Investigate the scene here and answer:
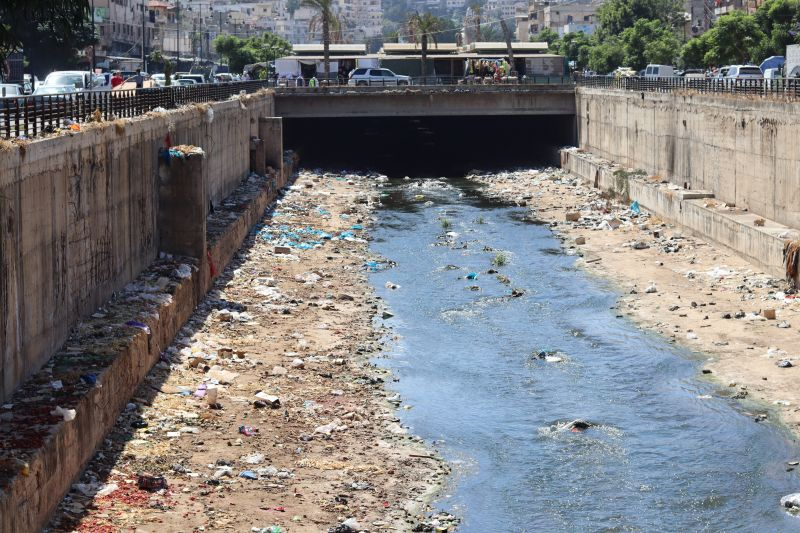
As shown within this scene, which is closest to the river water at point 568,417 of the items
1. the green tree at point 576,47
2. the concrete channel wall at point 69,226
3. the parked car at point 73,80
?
the concrete channel wall at point 69,226

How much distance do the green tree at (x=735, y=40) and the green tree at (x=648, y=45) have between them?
695 inches

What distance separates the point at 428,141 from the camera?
7406 centimetres

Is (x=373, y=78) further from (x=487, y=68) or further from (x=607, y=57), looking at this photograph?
(x=607, y=57)

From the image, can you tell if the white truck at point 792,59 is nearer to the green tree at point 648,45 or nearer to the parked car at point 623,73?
the parked car at point 623,73

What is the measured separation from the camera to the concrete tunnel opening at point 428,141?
68.4 meters

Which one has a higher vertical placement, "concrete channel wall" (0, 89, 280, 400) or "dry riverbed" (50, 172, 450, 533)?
"concrete channel wall" (0, 89, 280, 400)

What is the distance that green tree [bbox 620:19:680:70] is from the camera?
295 ft

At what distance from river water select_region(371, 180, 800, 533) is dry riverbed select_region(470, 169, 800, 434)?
2.00 feet

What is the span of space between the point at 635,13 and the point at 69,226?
99149 millimetres

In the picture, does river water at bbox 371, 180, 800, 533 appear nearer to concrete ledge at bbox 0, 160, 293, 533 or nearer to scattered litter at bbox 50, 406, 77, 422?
concrete ledge at bbox 0, 160, 293, 533

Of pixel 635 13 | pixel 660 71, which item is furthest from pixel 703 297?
pixel 635 13

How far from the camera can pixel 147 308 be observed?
2250cm

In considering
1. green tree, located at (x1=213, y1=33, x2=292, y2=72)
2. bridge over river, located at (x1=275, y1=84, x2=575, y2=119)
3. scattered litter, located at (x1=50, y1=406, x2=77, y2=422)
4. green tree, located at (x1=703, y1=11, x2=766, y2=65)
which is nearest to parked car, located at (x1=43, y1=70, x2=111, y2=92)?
bridge over river, located at (x1=275, y1=84, x2=575, y2=119)

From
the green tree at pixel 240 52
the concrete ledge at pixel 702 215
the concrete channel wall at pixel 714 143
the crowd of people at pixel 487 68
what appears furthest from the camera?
the green tree at pixel 240 52
